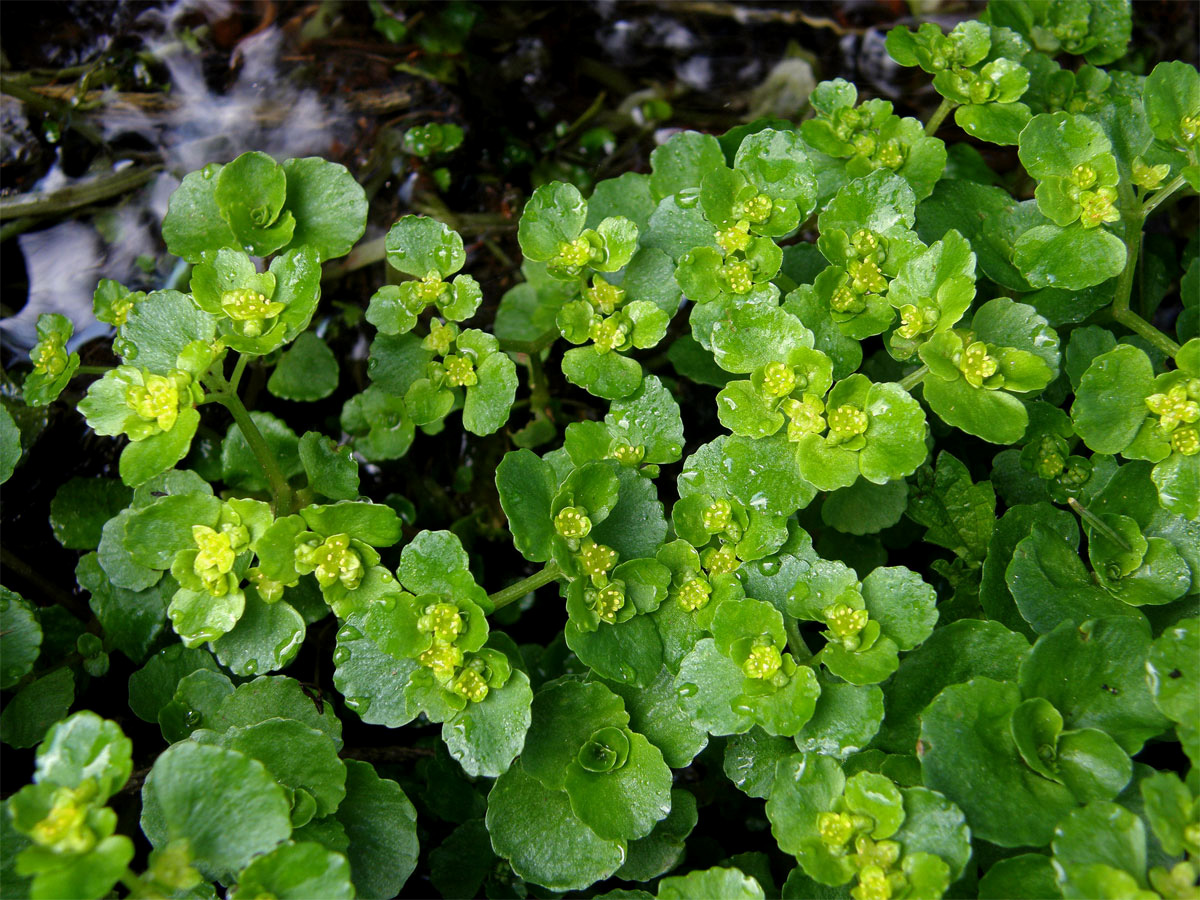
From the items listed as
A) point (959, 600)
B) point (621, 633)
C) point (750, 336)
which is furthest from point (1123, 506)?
point (621, 633)

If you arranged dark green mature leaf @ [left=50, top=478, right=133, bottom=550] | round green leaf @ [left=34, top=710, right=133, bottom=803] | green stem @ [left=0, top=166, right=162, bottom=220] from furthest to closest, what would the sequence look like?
green stem @ [left=0, top=166, right=162, bottom=220] < dark green mature leaf @ [left=50, top=478, right=133, bottom=550] < round green leaf @ [left=34, top=710, right=133, bottom=803]

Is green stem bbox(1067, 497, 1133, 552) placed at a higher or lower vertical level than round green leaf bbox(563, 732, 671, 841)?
higher

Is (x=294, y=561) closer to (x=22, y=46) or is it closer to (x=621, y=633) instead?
(x=621, y=633)

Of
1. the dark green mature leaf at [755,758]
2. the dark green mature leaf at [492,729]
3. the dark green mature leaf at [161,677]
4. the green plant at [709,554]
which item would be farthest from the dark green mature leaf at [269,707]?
the dark green mature leaf at [755,758]

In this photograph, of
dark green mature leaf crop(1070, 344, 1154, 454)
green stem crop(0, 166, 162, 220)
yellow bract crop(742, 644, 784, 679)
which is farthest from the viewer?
green stem crop(0, 166, 162, 220)

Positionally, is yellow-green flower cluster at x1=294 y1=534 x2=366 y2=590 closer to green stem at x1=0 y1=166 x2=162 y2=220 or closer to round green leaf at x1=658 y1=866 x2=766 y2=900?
round green leaf at x1=658 y1=866 x2=766 y2=900

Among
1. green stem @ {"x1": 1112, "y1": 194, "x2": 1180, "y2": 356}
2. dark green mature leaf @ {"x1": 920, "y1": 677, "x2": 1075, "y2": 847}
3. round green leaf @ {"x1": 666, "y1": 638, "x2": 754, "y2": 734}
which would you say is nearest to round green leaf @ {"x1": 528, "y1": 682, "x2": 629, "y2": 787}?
round green leaf @ {"x1": 666, "y1": 638, "x2": 754, "y2": 734}

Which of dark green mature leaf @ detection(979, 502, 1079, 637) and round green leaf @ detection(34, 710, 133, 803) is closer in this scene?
round green leaf @ detection(34, 710, 133, 803)

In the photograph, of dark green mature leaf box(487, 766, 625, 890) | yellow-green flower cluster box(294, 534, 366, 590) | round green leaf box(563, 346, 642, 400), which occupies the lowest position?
dark green mature leaf box(487, 766, 625, 890)
